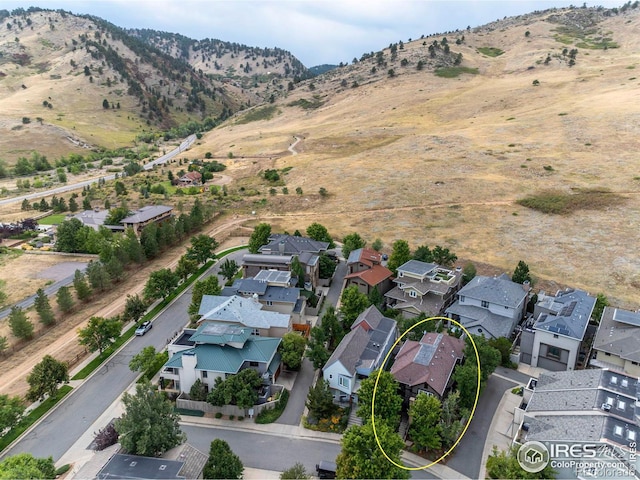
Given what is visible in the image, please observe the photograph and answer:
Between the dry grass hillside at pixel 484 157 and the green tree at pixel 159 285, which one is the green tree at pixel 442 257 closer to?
the dry grass hillside at pixel 484 157

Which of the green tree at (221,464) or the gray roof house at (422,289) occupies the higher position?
the gray roof house at (422,289)

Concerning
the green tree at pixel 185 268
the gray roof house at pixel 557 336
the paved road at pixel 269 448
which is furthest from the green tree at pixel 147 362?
the gray roof house at pixel 557 336

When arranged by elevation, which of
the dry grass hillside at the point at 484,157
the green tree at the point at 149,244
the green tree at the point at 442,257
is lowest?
the green tree at the point at 149,244

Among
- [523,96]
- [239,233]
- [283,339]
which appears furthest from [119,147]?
[283,339]

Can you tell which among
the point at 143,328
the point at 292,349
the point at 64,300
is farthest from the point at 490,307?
the point at 64,300

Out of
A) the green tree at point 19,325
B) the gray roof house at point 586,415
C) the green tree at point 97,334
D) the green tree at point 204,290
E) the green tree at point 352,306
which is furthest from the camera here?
the green tree at point 204,290

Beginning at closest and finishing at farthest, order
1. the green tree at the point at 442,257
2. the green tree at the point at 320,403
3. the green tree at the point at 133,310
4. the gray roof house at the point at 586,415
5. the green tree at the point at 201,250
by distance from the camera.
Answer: the gray roof house at the point at 586,415 → the green tree at the point at 320,403 → the green tree at the point at 133,310 → the green tree at the point at 442,257 → the green tree at the point at 201,250

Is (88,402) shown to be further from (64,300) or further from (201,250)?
(201,250)

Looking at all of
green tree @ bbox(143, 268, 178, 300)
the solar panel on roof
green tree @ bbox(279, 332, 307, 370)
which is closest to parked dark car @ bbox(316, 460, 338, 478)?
green tree @ bbox(279, 332, 307, 370)
